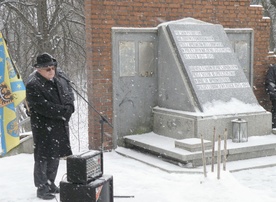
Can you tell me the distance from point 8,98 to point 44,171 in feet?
6.17

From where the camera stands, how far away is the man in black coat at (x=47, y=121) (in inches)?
214

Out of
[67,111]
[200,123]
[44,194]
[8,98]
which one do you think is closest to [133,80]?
[200,123]

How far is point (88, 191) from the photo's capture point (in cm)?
427

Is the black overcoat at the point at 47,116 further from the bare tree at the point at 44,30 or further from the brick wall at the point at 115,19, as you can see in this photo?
the bare tree at the point at 44,30

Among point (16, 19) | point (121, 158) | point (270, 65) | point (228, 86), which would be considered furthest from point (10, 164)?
point (16, 19)

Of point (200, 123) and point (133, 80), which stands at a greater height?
point (133, 80)

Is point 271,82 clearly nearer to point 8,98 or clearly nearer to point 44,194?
point 8,98

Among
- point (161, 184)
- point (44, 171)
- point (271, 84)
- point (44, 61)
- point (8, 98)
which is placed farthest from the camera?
point (271, 84)

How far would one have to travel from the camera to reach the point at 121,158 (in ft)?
25.2

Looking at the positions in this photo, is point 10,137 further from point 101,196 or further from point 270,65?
point 270,65

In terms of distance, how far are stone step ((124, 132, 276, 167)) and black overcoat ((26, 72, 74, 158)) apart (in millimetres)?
1961

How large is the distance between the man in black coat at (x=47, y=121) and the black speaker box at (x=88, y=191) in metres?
1.11

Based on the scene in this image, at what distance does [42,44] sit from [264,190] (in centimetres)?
976

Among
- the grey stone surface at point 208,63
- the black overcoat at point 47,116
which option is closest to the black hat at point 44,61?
the black overcoat at point 47,116
